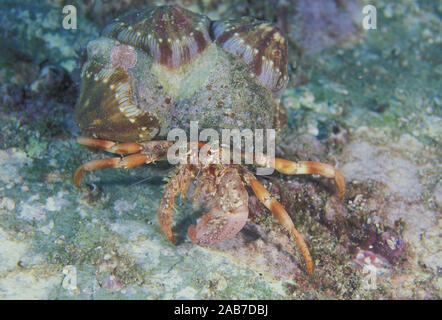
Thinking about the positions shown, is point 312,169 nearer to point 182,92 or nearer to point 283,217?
point 283,217

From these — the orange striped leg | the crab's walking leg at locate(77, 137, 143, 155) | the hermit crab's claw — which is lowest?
the hermit crab's claw

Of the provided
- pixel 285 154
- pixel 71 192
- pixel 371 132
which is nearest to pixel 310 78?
pixel 371 132

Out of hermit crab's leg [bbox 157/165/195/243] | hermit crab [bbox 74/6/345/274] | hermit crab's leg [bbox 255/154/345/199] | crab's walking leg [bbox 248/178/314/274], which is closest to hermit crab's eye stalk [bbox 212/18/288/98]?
hermit crab [bbox 74/6/345/274]

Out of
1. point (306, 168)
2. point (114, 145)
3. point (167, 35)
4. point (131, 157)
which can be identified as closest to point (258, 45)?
point (167, 35)

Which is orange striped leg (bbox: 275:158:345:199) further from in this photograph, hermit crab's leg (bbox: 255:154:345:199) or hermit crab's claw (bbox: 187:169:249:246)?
hermit crab's claw (bbox: 187:169:249:246)

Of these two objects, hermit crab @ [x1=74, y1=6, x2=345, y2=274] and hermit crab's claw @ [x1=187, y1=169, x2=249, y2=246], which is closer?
hermit crab's claw @ [x1=187, y1=169, x2=249, y2=246]

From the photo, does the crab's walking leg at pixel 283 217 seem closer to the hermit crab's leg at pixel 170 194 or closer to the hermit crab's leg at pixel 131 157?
the hermit crab's leg at pixel 170 194

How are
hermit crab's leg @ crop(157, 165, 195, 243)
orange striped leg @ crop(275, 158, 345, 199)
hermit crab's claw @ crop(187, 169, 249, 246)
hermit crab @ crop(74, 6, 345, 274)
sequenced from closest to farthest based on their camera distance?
hermit crab's claw @ crop(187, 169, 249, 246)
hermit crab's leg @ crop(157, 165, 195, 243)
hermit crab @ crop(74, 6, 345, 274)
orange striped leg @ crop(275, 158, 345, 199)
